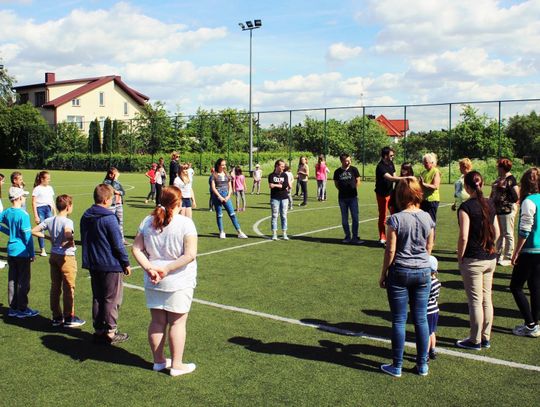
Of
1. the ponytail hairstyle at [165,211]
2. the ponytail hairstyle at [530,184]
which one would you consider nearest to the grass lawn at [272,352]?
the ponytail hairstyle at [165,211]

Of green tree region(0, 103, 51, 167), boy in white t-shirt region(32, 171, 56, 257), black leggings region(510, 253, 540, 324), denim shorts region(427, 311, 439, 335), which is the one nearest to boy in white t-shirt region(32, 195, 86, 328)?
denim shorts region(427, 311, 439, 335)

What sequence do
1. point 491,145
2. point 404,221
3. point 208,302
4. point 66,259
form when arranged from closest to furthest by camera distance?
point 404,221 < point 66,259 < point 208,302 < point 491,145

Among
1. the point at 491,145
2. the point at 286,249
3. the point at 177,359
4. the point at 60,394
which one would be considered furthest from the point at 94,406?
the point at 491,145

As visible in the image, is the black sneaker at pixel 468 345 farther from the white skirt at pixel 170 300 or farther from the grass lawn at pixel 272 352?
the white skirt at pixel 170 300

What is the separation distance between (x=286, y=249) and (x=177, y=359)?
6.99 m

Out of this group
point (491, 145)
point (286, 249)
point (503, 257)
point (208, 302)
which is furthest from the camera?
point (491, 145)

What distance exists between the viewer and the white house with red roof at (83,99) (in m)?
67.0

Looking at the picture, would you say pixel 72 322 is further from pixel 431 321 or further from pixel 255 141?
pixel 255 141

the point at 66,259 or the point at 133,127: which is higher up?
the point at 133,127

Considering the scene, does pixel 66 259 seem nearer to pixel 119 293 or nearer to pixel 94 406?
pixel 119 293

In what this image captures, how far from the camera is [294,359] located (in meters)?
5.77

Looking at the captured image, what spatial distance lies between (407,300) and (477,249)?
1004 millimetres

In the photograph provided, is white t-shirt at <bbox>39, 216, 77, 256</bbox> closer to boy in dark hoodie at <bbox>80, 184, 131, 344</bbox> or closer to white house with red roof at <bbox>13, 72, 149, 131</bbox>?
boy in dark hoodie at <bbox>80, 184, 131, 344</bbox>

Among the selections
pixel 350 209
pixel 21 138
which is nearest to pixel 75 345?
pixel 350 209
